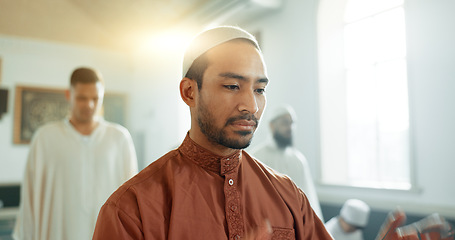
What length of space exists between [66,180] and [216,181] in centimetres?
176

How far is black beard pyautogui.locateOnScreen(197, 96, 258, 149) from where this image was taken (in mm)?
1291

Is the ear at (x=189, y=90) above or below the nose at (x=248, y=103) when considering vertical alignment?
above

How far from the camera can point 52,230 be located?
268 cm

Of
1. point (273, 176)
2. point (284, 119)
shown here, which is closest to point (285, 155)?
point (284, 119)

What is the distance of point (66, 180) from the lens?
276cm

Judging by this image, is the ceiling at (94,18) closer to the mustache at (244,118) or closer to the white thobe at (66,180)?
the white thobe at (66,180)

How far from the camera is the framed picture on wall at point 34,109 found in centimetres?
884

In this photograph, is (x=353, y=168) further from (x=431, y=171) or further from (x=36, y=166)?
(x=36, y=166)

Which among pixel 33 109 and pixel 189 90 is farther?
pixel 33 109

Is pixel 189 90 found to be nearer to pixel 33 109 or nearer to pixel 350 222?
pixel 350 222

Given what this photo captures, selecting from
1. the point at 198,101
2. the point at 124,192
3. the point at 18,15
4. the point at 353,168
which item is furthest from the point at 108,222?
the point at 18,15

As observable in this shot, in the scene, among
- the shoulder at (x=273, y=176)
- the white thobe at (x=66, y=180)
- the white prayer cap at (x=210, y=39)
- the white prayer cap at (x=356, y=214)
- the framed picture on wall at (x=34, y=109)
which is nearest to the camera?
the white prayer cap at (x=210, y=39)

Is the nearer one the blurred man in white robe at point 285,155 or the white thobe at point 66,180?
the white thobe at point 66,180

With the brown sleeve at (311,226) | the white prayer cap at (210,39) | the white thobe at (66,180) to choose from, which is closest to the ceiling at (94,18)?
the white thobe at (66,180)
